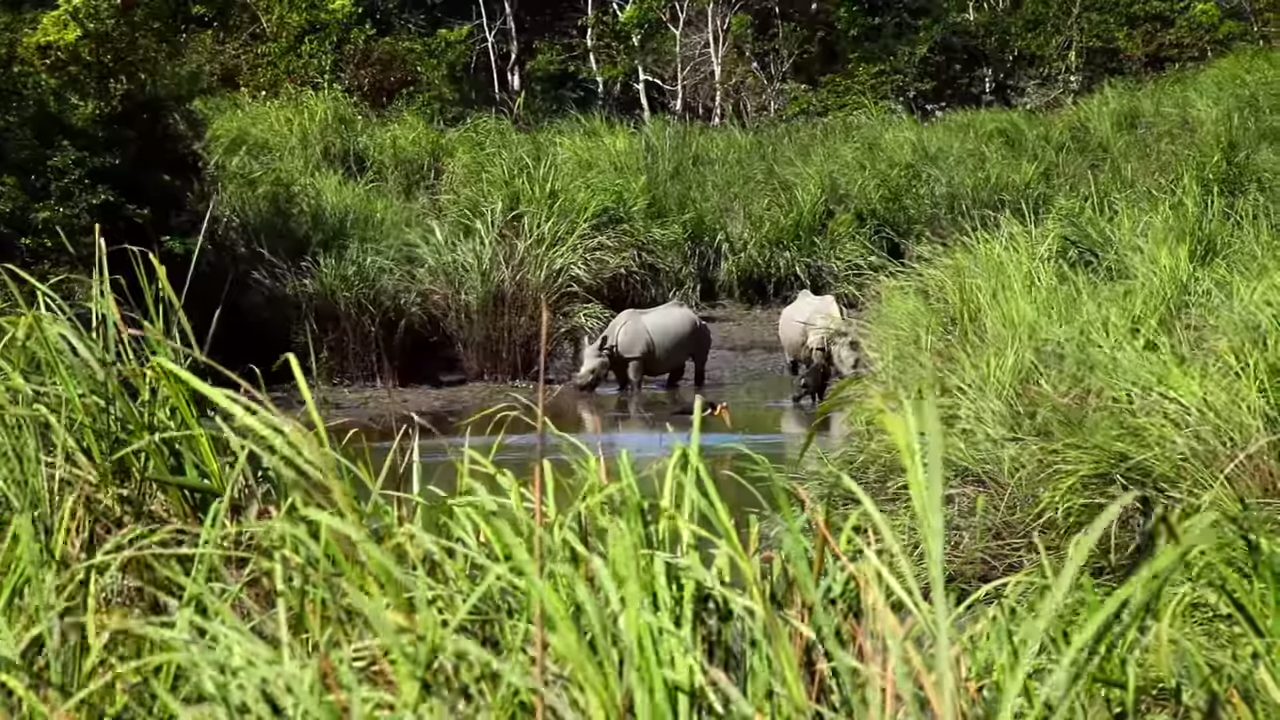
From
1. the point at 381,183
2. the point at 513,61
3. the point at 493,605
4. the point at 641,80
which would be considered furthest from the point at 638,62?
the point at 493,605

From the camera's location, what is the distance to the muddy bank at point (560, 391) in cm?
934

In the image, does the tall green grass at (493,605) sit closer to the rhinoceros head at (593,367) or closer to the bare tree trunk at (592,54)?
the rhinoceros head at (593,367)

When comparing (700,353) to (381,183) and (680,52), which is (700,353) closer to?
(381,183)

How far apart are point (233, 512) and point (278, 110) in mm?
12278

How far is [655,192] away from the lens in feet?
41.9

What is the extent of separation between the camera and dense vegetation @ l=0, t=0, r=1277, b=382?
9.60 meters

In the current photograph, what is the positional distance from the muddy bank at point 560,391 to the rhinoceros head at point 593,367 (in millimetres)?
93

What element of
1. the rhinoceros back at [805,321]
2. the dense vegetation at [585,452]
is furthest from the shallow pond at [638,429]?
the dense vegetation at [585,452]

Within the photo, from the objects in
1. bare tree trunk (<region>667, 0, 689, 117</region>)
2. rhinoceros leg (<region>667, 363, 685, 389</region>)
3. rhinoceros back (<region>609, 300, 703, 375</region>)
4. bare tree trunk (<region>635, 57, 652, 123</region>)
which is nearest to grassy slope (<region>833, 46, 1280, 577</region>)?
rhinoceros back (<region>609, 300, 703, 375</region>)

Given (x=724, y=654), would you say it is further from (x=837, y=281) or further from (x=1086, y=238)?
(x=837, y=281)

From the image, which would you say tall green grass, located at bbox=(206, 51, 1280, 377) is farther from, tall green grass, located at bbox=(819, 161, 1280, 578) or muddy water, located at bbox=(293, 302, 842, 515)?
A: tall green grass, located at bbox=(819, 161, 1280, 578)

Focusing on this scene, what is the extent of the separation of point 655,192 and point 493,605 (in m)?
10.5

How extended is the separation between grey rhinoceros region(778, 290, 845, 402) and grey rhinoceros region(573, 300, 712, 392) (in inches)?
20.6

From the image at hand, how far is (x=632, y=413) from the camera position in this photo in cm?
943
